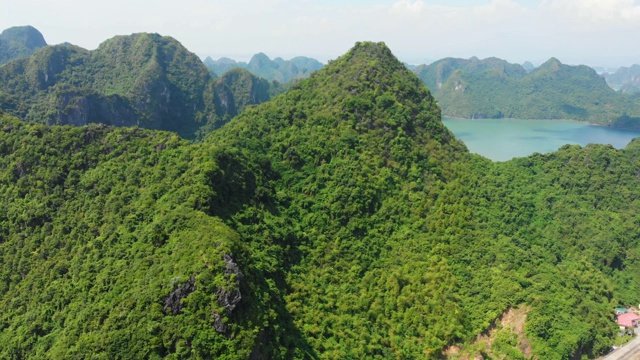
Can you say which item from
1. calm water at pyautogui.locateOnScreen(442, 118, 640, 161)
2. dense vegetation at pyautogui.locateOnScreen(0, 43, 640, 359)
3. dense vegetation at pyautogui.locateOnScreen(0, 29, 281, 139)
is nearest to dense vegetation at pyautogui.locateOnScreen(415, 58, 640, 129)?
calm water at pyautogui.locateOnScreen(442, 118, 640, 161)

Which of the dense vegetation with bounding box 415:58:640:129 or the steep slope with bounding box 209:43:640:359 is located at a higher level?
the dense vegetation with bounding box 415:58:640:129

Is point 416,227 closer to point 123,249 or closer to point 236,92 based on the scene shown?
point 123,249

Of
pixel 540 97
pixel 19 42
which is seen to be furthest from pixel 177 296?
pixel 540 97

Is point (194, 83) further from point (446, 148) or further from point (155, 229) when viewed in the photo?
point (155, 229)

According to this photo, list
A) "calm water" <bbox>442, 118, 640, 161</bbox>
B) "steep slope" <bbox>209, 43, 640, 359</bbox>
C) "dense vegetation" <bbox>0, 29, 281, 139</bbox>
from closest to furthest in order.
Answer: "steep slope" <bbox>209, 43, 640, 359</bbox>, "dense vegetation" <bbox>0, 29, 281, 139</bbox>, "calm water" <bbox>442, 118, 640, 161</bbox>

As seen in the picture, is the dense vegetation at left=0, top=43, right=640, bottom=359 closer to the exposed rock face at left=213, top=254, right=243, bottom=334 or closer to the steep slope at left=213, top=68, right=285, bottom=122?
the exposed rock face at left=213, top=254, right=243, bottom=334

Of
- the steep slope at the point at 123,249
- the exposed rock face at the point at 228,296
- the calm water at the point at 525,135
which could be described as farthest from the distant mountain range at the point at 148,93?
the exposed rock face at the point at 228,296
